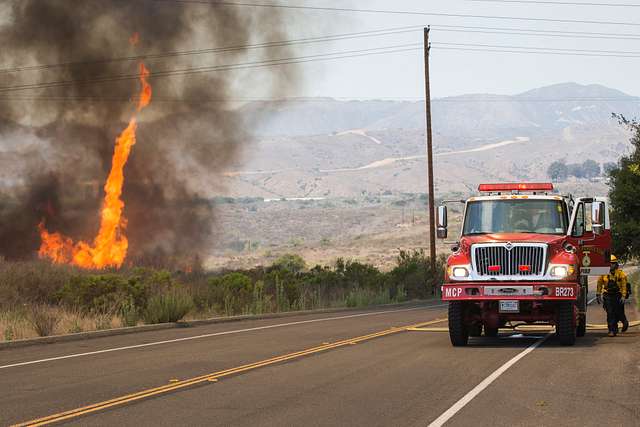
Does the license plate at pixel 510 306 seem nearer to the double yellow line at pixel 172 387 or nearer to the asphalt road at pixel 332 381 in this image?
the asphalt road at pixel 332 381

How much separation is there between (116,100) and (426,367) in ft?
129

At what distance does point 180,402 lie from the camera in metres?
11.7

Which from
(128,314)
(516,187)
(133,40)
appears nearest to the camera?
(516,187)

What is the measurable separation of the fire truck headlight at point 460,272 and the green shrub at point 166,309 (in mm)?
9195

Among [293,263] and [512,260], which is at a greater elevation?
[293,263]

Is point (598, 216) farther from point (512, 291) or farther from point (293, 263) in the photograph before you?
point (293, 263)

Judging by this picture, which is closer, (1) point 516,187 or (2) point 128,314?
(1) point 516,187

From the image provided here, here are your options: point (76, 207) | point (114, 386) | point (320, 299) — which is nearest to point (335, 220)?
point (76, 207)

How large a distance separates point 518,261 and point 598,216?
5.25 feet

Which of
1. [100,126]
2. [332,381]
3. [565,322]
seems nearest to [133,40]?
[100,126]

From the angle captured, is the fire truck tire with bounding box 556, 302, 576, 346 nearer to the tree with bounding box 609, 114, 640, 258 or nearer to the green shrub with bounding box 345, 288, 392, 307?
the green shrub with bounding box 345, 288, 392, 307

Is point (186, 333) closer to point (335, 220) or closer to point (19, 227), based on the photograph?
point (19, 227)

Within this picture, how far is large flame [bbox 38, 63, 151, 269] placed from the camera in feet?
168

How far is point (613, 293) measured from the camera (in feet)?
68.6
